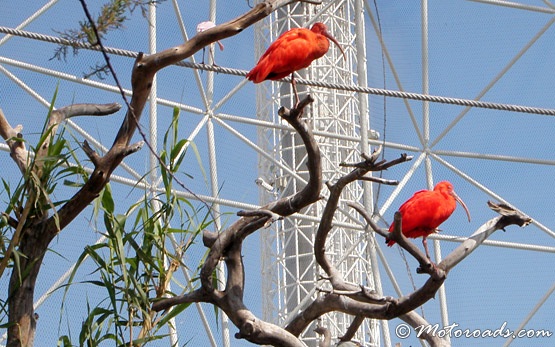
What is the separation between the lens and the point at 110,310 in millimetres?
5105

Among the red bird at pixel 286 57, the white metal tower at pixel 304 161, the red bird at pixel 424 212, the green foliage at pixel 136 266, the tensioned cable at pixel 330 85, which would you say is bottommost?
the green foliage at pixel 136 266

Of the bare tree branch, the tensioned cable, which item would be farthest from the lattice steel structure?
the bare tree branch

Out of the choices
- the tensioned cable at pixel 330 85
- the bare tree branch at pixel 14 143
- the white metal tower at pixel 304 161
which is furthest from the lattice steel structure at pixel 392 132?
the bare tree branch at pixel 14 143

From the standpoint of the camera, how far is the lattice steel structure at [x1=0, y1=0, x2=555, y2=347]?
11.0 metres

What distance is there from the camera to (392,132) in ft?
38.9

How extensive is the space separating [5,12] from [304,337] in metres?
4.31

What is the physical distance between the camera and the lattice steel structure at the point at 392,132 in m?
11.0

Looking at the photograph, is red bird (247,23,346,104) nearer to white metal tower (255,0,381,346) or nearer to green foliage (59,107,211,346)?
green foliage (59,107,211,346)

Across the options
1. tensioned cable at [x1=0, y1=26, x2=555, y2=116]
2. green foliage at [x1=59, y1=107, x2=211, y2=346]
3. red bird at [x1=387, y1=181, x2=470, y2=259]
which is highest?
tensioned cable at [x1=0, y1=26, x2=555, y2=116]

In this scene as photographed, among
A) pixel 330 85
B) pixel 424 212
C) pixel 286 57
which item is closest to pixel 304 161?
pixel 330 85

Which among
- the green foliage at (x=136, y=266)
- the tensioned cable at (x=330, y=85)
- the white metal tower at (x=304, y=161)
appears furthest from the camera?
the white metal tower at (x=304, y=161)

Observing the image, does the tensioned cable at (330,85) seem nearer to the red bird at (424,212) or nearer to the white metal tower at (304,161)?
the red bird at (424,212)

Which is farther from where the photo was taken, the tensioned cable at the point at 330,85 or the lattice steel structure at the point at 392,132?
the lattice steel structure at the point at 392,132

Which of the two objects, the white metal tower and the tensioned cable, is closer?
the tensioned cable
